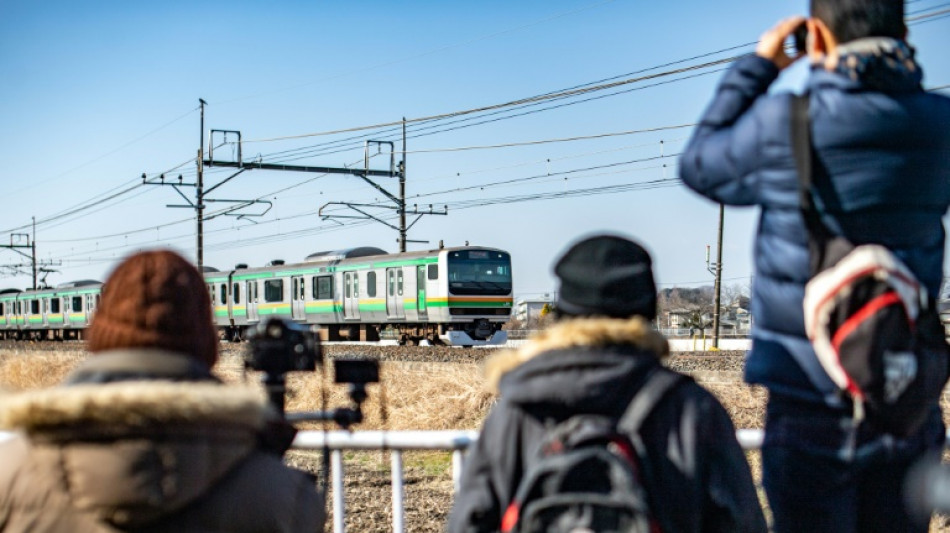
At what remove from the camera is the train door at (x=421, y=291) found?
1103 inches

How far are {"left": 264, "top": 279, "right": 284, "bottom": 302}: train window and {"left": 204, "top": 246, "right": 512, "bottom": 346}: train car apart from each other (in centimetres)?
3

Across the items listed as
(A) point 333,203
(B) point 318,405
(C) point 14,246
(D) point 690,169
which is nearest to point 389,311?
(A) point 333,203

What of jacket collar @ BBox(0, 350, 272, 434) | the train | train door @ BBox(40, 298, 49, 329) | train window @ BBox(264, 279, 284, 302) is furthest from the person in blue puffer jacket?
train door @ BBox(40, 298, 49, 329)

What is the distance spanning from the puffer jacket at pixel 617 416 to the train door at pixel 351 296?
2838cm

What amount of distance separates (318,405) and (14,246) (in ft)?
180

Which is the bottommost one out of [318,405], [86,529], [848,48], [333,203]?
[318,405]

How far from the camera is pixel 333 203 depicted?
1223 inches

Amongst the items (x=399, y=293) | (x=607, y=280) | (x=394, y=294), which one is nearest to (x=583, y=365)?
(x=607, y=280)

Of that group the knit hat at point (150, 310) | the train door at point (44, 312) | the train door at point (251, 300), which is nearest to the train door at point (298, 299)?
the train door at point (251, 300)

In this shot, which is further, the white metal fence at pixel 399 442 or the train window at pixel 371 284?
the train window at pixel 371 284

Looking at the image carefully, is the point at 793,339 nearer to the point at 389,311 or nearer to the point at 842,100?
the point at 842,100

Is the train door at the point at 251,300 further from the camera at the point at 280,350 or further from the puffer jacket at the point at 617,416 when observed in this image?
the puffer jacket at the point at 617,416

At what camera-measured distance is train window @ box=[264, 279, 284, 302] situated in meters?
34.1

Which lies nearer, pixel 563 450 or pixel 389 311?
pixel 563 450
